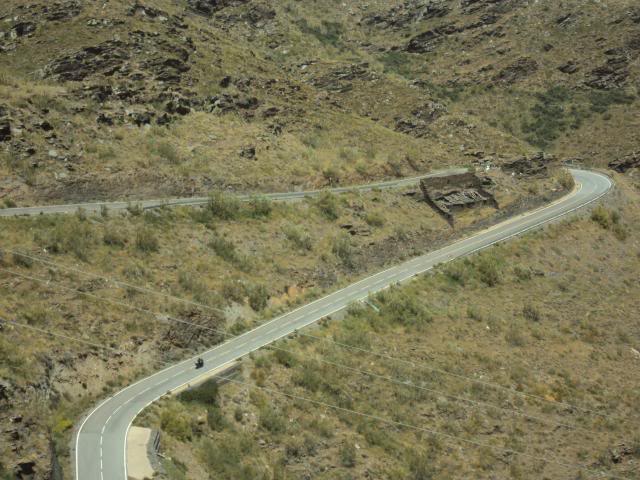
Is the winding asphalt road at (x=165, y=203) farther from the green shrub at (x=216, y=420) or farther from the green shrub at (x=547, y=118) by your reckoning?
the green shrub at (x=547, y=118)

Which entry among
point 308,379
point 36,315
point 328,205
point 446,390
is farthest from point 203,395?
point 328,205

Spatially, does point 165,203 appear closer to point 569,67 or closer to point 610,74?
point 610,74

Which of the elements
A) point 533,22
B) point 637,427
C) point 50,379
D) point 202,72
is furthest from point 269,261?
point 533,22

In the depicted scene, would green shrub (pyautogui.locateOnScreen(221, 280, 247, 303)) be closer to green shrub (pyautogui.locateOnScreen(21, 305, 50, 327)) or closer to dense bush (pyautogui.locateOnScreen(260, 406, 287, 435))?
dense bush (pyautogui.locateOnScreen(260, 406, 287, 435))

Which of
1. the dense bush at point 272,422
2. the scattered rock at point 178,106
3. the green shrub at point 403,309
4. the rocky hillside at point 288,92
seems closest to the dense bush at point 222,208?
the rocky hillside at point 288,92

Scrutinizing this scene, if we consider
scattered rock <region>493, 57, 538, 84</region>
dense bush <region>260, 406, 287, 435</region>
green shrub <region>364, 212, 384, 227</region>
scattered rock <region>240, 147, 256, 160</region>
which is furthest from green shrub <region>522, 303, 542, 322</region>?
scattered rock <region>493, 57, 538, 84</region>
